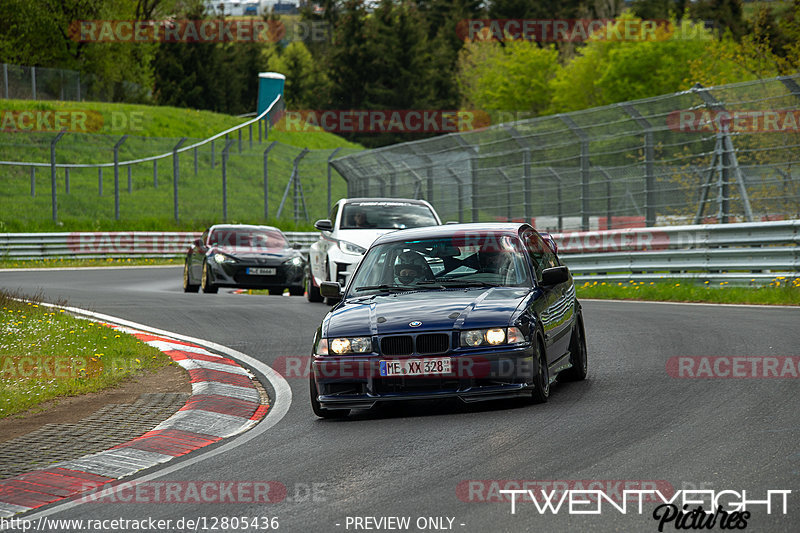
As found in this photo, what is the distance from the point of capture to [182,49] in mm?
88438

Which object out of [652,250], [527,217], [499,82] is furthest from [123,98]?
[652,250]

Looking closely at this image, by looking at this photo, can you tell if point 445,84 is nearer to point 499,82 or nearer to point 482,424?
point 499,82

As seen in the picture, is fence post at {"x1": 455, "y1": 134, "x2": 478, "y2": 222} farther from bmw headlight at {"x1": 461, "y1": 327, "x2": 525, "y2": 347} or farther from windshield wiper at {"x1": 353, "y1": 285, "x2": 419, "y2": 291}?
bmw headlight at {"x1": 461, "y1": 327, "x2": 525, "y2": 347}

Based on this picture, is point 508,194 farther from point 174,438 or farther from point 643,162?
point 174,438

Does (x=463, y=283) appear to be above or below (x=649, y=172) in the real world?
below

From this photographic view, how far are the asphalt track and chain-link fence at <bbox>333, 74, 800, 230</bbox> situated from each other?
7544 mm

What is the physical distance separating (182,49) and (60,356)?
3163 inches

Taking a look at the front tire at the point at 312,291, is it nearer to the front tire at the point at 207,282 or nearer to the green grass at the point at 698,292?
the front tire at the point at 207,282

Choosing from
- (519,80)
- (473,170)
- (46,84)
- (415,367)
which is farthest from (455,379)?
(519,80)

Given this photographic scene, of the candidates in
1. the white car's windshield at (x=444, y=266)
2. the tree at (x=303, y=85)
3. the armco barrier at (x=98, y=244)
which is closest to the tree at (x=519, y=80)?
the tree at (x=303, y=85)

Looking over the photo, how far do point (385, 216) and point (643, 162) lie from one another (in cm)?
514

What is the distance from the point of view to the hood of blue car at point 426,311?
26.0 feet

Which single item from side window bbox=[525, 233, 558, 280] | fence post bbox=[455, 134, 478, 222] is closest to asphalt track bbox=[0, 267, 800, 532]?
side window bbox=[525, 233, 558, 280]

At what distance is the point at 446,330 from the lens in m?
7.86
